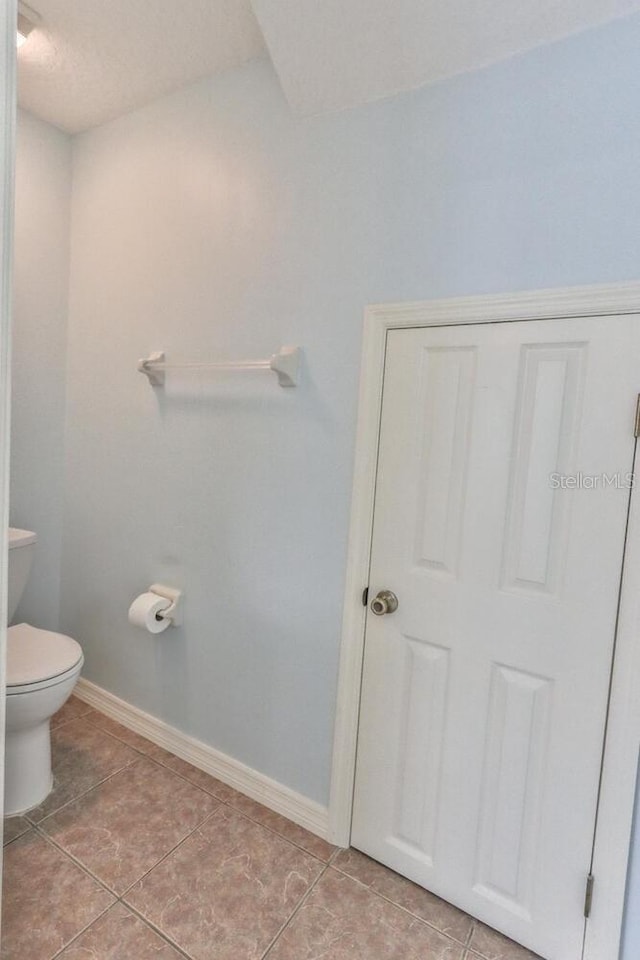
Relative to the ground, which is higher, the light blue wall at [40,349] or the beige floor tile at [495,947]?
the light blue wall at [40,349]

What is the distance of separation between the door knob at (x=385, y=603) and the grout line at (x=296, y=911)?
2.73 ft

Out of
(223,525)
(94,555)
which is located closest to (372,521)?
(223,525)

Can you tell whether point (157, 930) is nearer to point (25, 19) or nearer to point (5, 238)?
point (5, 238)

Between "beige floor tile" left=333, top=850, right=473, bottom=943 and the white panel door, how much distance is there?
1.3 inches

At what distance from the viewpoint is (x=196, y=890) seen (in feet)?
4.63

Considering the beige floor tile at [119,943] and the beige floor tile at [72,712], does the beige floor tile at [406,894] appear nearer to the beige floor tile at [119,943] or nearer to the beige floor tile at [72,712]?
the beige floor tile at [119,943]

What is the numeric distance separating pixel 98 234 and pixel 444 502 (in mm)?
1990

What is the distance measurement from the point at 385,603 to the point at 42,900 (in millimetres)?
1290

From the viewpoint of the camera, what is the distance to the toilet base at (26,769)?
1.66 meters

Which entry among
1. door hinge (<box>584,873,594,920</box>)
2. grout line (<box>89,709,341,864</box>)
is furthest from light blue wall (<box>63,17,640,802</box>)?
door hinge (<box>584,873,594,920</box>)

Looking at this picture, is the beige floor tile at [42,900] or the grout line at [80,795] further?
the grout line at [80,795]

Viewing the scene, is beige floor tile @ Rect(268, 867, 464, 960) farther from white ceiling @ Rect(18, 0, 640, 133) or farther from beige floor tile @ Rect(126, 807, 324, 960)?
white ceiling @ Rect(18, 0, 640, 133)

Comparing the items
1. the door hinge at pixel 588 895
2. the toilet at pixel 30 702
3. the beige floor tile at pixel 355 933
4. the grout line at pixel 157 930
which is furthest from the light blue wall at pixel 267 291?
the door hinge at pixel 588 895

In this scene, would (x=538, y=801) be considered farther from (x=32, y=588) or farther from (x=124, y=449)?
(x=32, y=588)
